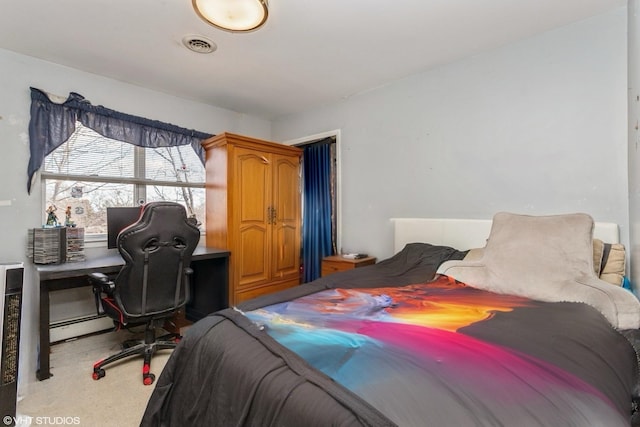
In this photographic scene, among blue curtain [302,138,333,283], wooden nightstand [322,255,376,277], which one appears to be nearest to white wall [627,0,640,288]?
wooden nightstand [322,255,376,277]

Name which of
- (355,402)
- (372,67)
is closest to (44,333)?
(355,402)

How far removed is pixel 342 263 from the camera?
10.1ft

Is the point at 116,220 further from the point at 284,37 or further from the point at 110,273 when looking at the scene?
the point at 284,37

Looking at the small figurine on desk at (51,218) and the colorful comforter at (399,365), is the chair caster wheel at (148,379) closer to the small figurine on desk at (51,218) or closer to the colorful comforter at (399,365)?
the colorful comforter at (399,365)

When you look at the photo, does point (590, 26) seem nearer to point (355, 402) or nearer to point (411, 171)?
point (411, 171)

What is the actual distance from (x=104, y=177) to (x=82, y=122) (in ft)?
1.67

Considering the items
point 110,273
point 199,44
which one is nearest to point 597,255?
point 199,44

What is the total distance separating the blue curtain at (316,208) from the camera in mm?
3754

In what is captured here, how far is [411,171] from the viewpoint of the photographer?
120 inches

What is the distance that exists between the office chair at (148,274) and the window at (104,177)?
1.01 metres

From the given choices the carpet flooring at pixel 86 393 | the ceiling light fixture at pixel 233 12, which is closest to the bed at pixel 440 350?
the carpet flooring at pixel 86 393

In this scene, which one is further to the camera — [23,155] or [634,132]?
[23,155]

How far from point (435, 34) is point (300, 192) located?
2252mm

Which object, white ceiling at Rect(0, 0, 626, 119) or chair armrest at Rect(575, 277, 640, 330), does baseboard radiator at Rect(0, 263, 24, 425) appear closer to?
white ceiling at Rect(0, 0, 626, 119)
